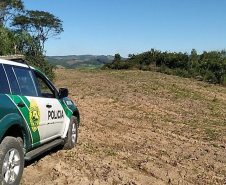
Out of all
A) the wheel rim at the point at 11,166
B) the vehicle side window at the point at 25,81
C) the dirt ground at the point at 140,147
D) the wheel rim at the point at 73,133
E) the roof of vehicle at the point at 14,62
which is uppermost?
the roof of vehicle at the point at 14,62

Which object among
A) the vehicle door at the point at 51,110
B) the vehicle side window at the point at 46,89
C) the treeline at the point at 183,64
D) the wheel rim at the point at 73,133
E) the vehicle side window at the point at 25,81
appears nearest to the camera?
the vehicle side window at the point at 25,81

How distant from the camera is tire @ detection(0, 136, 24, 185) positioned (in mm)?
3523

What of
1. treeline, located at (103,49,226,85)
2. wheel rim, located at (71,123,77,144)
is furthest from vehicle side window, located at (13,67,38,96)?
treeline, located at (103,49,226,85)

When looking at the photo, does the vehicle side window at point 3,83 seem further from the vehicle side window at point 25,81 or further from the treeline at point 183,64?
the treeline at point 183,64

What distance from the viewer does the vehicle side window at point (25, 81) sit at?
4.38 meters

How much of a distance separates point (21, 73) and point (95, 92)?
11199 millimetres

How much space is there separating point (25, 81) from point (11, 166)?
131cm

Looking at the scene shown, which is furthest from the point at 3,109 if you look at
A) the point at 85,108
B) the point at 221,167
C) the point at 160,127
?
the point at 85,108

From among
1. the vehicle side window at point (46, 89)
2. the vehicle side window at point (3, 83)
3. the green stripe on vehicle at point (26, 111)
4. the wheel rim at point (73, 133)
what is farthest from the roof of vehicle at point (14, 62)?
the wheel rim at point (73, 133)

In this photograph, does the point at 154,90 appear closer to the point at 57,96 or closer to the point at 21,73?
the point at 57,96

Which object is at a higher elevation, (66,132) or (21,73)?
(21,73)

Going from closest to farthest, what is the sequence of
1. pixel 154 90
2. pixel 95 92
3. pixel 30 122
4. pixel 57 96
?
1. pixel 30 122
2. pixel 57 96
3. pixel 95 92
4. pixel 154 90

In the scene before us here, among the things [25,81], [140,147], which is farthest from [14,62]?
[140,147]

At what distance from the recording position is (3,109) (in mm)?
3531
